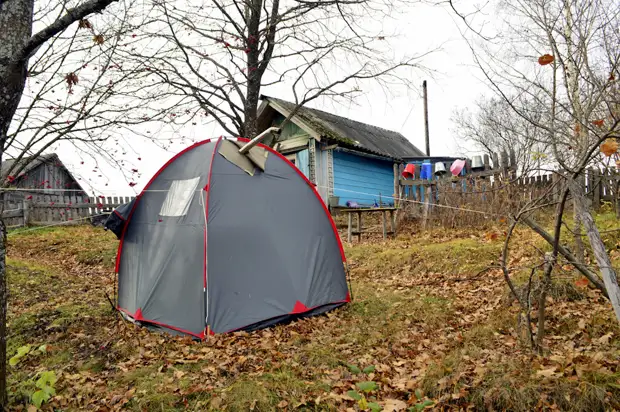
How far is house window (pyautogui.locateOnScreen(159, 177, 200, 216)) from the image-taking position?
5.12 meters

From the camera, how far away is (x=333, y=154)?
14203 millimetres

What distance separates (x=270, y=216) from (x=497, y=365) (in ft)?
9.95

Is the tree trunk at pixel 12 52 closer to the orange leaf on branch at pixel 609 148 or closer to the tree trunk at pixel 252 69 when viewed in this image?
the orange leaf on branch at pixel 609 148

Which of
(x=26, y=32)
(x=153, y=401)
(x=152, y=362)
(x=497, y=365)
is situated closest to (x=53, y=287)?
(x=152, y=362)

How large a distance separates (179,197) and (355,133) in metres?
12.4

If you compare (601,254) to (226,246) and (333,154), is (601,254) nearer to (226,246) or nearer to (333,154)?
(226,246)

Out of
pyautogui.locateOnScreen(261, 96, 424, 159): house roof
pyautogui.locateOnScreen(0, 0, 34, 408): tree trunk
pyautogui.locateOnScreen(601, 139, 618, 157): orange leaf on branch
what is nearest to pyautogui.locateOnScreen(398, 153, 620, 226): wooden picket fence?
pyautogui.locateOnScreen(261, 96, 424, 159): house roof

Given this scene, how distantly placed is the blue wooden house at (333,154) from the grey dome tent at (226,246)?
716 centimetres

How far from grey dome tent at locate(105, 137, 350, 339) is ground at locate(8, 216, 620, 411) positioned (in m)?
0.27

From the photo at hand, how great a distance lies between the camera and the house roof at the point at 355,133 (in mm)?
13930

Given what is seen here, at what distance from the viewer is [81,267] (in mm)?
9211

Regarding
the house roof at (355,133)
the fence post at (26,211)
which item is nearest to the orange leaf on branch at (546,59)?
the house roof at (355,133)

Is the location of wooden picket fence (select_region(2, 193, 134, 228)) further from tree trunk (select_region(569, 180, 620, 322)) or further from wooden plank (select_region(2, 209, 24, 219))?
tree trunk (select_region(569, 180, 620, 322))

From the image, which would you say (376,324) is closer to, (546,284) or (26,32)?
(546,284)
